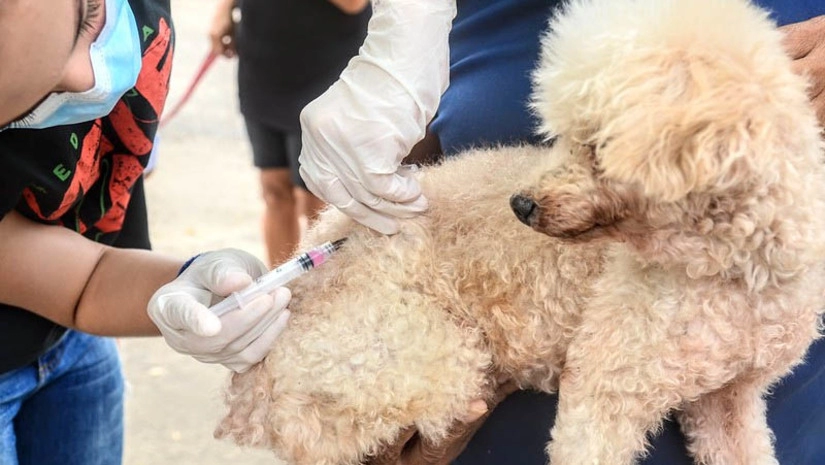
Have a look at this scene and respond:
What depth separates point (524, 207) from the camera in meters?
1.18

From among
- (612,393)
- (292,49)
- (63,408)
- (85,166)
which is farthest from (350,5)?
(612,393)

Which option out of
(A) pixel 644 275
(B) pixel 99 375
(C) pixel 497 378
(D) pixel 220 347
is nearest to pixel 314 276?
(D) pixel 220 347

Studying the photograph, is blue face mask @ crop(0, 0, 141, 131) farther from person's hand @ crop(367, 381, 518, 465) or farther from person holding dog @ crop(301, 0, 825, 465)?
person's hand @ crop(367, 381, 518, 465)

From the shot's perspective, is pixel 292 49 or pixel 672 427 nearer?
pixel 672 427

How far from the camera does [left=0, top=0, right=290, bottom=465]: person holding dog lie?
1.35 m

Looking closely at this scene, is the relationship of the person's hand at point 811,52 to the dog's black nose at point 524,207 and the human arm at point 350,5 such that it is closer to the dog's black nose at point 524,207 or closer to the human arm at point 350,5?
the dog's black nose at point 524,207

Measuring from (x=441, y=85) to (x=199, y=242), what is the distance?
12.0 feet

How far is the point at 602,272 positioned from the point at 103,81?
31.8 inches

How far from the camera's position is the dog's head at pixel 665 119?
1.03m

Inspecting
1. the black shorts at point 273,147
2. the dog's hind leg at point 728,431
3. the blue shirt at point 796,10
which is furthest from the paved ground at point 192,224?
the blue shirt at point 796,10

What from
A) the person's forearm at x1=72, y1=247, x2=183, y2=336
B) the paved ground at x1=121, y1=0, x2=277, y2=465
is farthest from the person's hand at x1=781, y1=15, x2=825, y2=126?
the person's forearm at x1=72, y1=247, x2=183, y2=336

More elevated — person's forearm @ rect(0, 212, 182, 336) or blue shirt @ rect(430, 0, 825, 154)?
blue shirt @ rect(430, 0, 825, 154)

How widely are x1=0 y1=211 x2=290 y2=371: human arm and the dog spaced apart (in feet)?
0.33

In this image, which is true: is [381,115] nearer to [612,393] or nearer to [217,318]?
[217,318]
